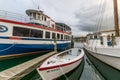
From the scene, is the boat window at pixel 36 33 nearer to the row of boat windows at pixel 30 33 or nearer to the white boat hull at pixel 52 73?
the row of boat windows at pixel 30 33

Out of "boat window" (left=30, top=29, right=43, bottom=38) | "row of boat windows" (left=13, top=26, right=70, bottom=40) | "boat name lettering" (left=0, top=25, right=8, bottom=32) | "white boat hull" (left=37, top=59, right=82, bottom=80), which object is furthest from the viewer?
"boat window" (left=30, top=29, right=43, bottom=38)

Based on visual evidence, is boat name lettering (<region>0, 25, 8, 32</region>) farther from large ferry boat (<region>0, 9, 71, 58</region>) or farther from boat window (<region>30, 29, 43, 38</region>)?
boat window (<region>30, 29, 43, 38</region>)

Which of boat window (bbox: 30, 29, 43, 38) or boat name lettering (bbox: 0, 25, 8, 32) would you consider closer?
boat name lettering (bbox: 0, 25, 8, 32)

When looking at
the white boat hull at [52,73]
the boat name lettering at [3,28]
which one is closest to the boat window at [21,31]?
the boat name lettering at [3,28]

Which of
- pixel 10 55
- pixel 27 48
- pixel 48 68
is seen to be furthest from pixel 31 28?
pixel 48 68

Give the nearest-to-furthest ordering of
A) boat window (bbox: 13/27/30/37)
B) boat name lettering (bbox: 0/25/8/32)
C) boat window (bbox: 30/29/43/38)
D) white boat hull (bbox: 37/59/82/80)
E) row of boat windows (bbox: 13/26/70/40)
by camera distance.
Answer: white boat hull (bbox: 37/59/82/80) < boat name lettering (bbox: 0/25/8/32) < boat window (bbox: 13/27/30/37) < row of boat windows (bbox: 13/26/70/40) < boat window (bbox: 30/29/43/38)

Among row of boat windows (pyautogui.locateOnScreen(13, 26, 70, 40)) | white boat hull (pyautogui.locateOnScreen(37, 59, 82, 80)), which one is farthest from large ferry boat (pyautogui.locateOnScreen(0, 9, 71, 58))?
white boat hull (pyautogui.locateOnScreen(37, 59, 82, 80))

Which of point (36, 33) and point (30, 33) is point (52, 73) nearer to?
point (30, 33)

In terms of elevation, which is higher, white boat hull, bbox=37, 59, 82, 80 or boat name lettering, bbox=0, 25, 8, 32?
boat name lettering, bbox=0, 25, 8, 32

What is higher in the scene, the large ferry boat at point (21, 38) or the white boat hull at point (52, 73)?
the large ferry boat at point (21, 38)

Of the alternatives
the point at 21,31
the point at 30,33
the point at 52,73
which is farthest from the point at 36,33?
the point at 52,73

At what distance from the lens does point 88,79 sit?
25.7ft

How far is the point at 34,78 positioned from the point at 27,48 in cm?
346

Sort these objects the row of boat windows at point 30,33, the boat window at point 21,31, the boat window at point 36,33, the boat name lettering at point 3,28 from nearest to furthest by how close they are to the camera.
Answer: the boat name lettering at point 3,28 → the boat window at point 21,31 → the row of boat windows at point 30,33 → the boat window at point 36,33
